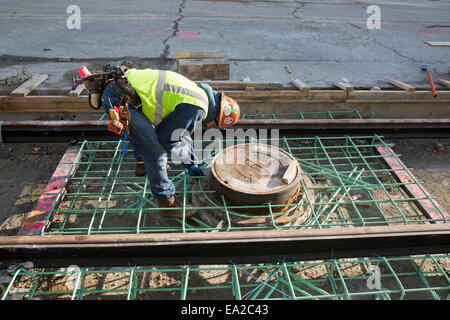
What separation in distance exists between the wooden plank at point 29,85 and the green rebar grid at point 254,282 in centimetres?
335

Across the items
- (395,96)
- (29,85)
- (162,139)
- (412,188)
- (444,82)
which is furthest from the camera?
(444,82)

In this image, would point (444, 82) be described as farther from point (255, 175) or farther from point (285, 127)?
point (255, 175)

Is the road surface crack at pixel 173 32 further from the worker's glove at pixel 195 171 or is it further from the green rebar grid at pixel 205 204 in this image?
the worker's glove at pixel 195 171

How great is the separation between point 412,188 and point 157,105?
3.34 meters

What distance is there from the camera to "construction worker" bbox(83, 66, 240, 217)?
314 cm

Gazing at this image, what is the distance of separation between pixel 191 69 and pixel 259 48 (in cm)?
287

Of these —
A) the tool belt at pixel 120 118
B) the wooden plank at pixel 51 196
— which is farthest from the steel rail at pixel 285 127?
the tool belt at pixel 120 118

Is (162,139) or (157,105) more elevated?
(157,105)

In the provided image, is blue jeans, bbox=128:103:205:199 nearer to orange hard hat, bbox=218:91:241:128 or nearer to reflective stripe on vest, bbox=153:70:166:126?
reflective stripe on vest, bbox=153:70:166:126

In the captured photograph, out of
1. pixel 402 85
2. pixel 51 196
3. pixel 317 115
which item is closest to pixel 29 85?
pixel 51 196

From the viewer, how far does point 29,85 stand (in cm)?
588

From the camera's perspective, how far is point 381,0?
48.9ft

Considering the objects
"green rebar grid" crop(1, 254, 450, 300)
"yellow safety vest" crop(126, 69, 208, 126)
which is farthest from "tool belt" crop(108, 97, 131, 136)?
"green rebar grid" crop(1, 254, 450, 300)

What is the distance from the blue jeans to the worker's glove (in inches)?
15.3
